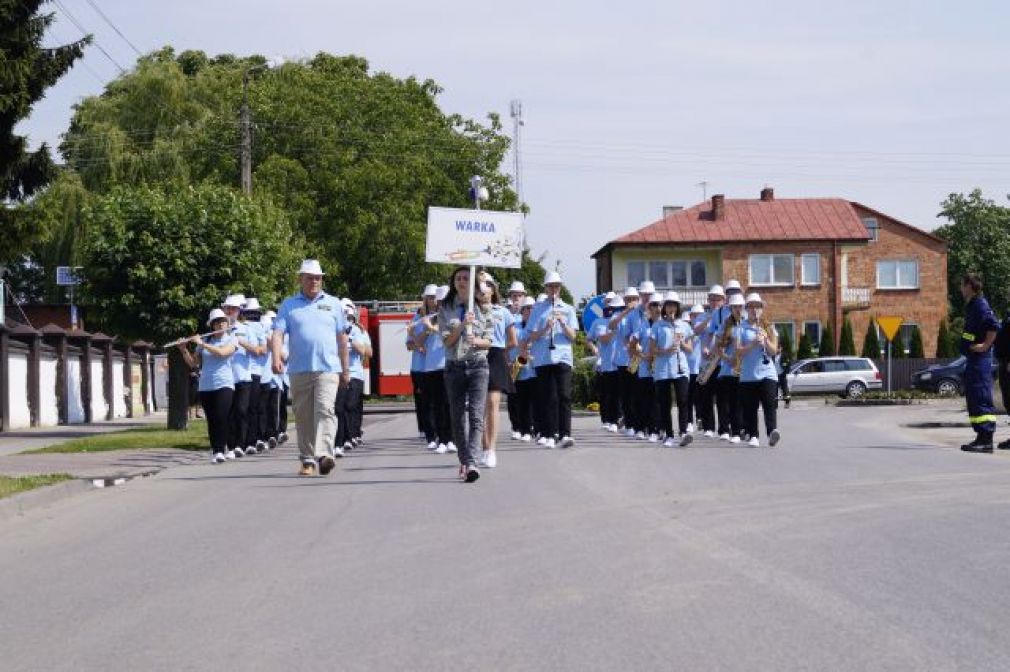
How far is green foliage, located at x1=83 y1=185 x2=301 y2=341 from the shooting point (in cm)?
2842

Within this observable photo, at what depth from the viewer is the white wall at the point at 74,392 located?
3642 centimetres

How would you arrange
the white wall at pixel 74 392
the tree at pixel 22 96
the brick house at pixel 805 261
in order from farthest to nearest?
the brick house at pixel 805 261 < the white wall at pixel 74 392 < the tree at pixel 22 96

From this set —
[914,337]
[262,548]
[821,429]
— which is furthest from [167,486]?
[914,337]

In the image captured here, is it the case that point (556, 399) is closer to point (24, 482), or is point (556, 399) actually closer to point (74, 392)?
point (24, 482)

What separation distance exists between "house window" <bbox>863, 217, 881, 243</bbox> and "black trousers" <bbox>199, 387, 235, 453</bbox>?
60977 millimetres

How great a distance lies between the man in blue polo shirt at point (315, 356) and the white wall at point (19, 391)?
18.2 m

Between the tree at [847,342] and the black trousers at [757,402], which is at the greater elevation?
the tree at [847,342]

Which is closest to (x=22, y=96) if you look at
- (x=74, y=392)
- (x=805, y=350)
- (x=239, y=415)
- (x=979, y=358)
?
(x=74, y=392)

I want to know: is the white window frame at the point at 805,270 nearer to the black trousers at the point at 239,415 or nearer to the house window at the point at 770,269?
the house window at the point at 770,269

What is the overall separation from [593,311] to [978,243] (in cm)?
7672

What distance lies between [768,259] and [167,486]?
62.0m

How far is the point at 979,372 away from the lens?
59.1ft

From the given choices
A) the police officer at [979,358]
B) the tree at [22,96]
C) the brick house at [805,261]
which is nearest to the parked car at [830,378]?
the brick house at [805,261]

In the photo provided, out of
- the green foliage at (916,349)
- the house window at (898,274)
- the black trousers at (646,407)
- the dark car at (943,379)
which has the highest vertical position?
the house window at (898,274)
